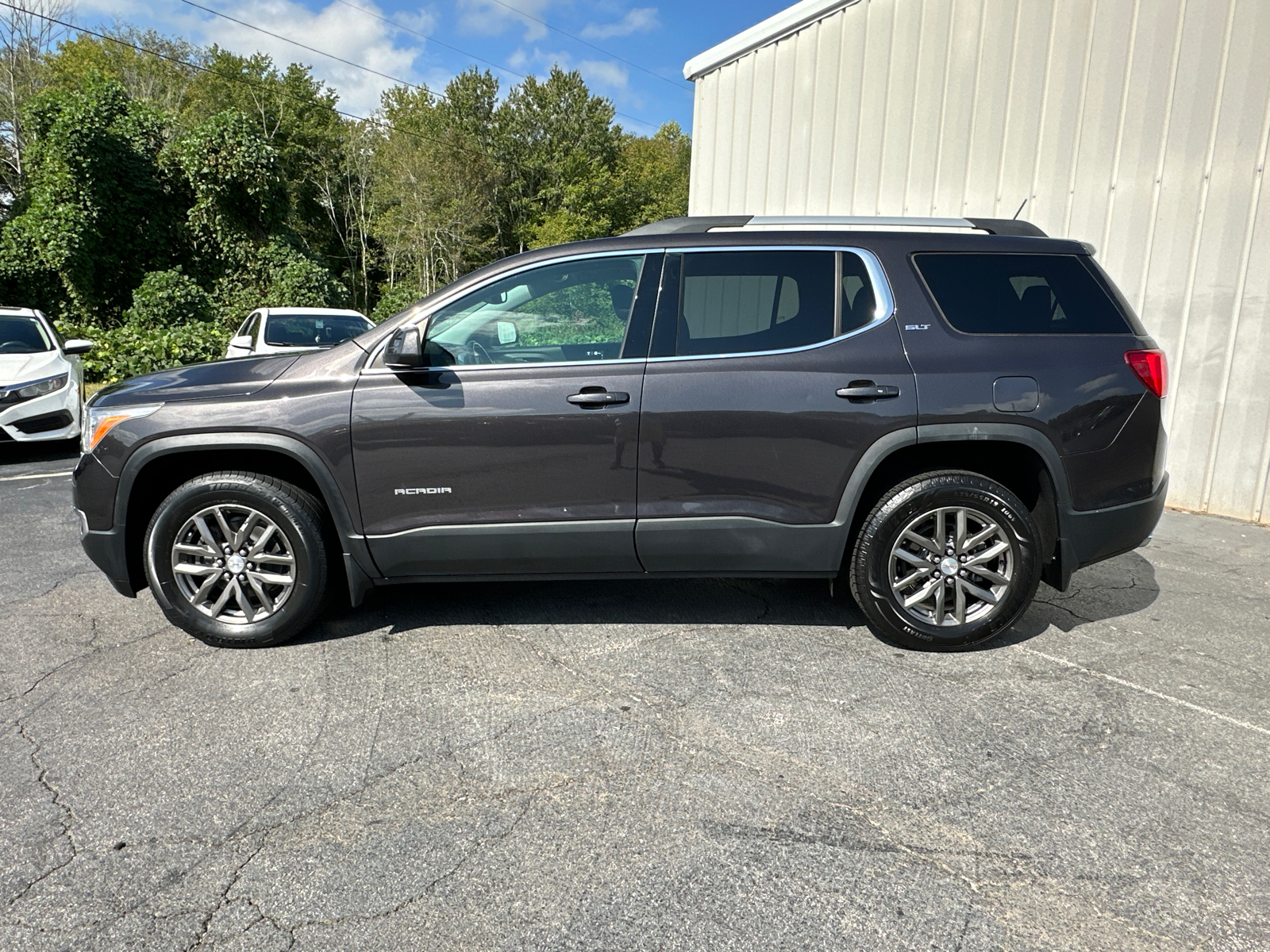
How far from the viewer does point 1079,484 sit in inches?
146

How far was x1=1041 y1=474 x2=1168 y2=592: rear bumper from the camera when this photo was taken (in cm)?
375

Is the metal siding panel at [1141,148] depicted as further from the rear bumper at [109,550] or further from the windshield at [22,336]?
the windshield at [22,336]

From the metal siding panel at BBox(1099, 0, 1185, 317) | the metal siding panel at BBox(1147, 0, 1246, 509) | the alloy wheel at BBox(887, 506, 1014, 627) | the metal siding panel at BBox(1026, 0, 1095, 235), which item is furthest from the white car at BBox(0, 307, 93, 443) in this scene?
the metal siding panel at BBox(1147, 0, 1246, 509)

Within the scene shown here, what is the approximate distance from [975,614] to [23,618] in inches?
177

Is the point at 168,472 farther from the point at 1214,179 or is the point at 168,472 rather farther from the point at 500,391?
the point at 1214,179

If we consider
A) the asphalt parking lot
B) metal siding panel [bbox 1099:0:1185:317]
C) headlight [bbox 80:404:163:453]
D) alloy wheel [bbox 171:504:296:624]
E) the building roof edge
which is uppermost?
the building roof edge

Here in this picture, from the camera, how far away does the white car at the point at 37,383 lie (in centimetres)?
783

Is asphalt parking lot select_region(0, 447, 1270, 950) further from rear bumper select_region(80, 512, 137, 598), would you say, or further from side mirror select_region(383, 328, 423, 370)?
side mirror select_region(383, 328, 423, 370)

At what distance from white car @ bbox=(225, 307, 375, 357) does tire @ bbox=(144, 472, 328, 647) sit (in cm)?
757

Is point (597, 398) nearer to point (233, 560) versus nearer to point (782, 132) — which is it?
point (233, 560)

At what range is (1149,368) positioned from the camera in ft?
12.3

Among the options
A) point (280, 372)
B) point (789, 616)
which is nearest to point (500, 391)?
point (280, 372)

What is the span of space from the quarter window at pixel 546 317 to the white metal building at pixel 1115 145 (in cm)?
510

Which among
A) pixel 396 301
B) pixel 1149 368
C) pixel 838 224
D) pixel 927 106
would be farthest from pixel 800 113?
pixel 396 301
